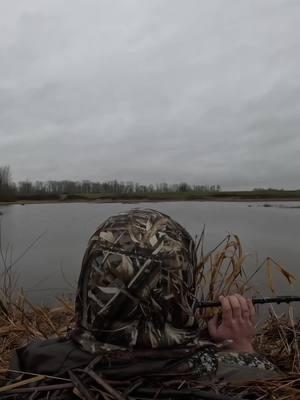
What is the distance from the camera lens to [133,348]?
1315 mm

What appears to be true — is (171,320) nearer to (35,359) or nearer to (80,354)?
(80,354)

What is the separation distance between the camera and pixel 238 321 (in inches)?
60.5

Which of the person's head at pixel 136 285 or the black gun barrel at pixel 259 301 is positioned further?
the black gun barrel at pixel 259 301

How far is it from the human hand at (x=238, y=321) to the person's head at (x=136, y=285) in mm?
214

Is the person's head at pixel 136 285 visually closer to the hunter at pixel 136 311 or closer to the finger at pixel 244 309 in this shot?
the hunter at pixel 136 311

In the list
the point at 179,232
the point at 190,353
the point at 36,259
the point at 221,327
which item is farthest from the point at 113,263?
the point at 36,259

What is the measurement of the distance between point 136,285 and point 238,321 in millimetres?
485

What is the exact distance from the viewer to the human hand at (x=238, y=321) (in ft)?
4.99

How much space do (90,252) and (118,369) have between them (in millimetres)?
383

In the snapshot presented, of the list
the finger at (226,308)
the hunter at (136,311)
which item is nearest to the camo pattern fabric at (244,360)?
the hunter at (136,311)

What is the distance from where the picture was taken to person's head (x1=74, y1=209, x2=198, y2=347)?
129 centimetres

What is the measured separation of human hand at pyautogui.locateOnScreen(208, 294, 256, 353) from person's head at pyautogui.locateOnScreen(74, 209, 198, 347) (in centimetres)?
21

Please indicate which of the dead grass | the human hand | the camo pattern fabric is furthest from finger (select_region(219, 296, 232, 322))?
the dead grass

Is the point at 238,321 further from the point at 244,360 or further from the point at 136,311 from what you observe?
the point at 136,311
